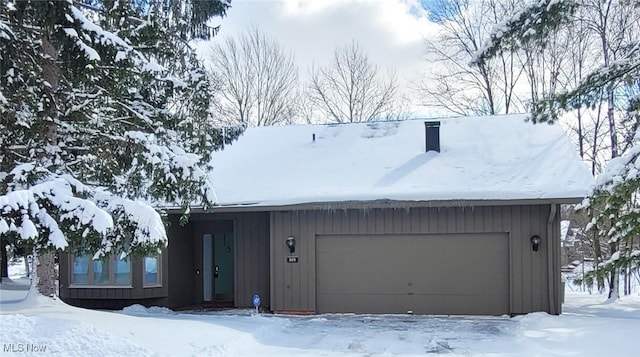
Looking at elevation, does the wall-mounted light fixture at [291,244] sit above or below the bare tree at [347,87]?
below

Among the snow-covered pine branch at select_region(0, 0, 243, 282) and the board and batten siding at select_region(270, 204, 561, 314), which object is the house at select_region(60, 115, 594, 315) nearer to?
the board and batten siding at select_region(270, 204, 561, 314)

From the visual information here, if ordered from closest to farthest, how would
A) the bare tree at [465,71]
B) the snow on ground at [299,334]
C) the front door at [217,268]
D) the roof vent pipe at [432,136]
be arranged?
the snow on ground at [299,334], the roof vent pipe at [432,136], the front door at [217,268], the bare tree at [465,71]

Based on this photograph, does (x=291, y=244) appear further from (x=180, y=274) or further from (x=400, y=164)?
(x=180, y=274)

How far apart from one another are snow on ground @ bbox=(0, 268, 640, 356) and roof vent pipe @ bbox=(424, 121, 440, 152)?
4156 mm

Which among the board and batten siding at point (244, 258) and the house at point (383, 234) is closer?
the house at point (383, 234)

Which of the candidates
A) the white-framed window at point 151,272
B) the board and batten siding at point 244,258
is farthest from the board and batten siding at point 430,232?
the white-framed window at point 151,272

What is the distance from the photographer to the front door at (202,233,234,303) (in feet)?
47.4

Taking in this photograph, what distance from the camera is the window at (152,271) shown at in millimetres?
12977

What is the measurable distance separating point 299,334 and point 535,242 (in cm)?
493

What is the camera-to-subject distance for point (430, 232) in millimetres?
11797

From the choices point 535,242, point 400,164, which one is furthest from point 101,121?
point 535,242

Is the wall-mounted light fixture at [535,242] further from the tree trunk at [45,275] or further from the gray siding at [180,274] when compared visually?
the tree trunk at [45,275]

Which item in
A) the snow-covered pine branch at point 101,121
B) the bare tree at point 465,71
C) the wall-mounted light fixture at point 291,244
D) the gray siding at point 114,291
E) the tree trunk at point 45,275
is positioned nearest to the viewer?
the snow-covered pine branch at point 101,121

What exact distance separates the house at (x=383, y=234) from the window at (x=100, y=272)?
3cm
